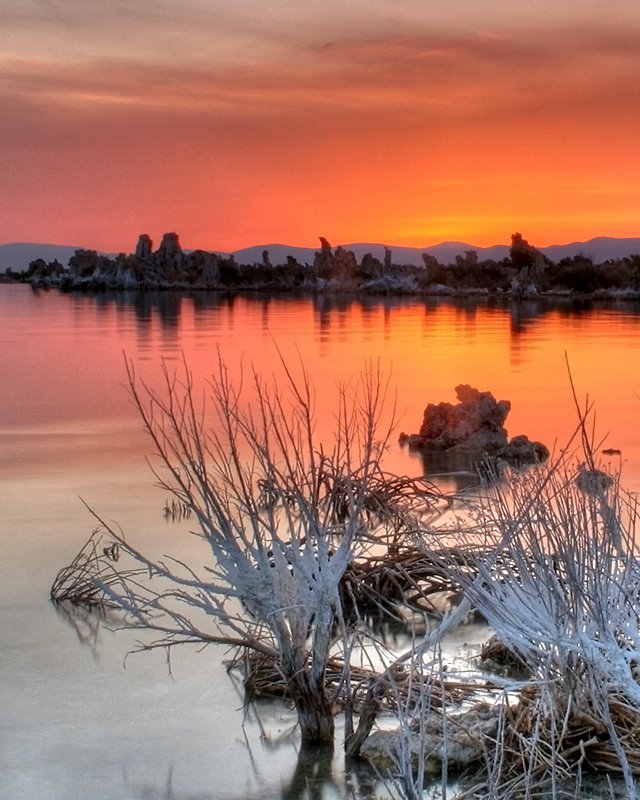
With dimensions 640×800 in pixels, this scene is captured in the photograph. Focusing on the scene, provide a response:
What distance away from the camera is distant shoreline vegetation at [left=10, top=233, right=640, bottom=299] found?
92.9 m

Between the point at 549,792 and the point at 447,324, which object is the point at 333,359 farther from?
the point at 549,792

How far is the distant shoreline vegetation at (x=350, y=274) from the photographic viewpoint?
9288 centimetres

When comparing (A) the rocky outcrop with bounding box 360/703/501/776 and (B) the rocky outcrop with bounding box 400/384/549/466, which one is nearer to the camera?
(A) the rocky outcrop with bounding box 360/703/501/776

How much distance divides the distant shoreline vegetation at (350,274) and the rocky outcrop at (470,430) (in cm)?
7068

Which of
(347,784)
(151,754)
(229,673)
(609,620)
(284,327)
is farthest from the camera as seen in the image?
(284,327)

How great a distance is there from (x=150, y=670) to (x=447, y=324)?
4457 cm

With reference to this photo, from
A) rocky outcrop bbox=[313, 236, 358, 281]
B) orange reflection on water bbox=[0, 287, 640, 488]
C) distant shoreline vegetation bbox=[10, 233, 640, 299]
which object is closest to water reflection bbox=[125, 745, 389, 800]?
orange reflection on water bbox=[0, 287, 640, 488]

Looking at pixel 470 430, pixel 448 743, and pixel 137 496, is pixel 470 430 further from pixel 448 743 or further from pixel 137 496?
pixel 448 743

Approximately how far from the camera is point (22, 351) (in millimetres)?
35500

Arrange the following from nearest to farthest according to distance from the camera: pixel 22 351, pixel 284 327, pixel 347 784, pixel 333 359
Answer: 1. pixel 347 784
2. pixel 333 359
3. pixel 22 351
4. pixel 284 327

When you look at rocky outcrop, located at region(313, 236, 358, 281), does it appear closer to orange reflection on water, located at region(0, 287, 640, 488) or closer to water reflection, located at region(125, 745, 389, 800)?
orange reflection on water, located at region(0, 287, 640, 488)

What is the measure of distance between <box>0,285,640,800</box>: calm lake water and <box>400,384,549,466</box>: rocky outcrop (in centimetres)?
54

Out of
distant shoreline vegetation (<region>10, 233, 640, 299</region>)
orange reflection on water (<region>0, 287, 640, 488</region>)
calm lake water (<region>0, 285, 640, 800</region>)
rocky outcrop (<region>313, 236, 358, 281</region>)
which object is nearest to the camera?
calm lake water (<region>0, 285, 640, 800</region>)

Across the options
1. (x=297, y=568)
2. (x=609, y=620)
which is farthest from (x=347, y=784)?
(x=609, y=620)
